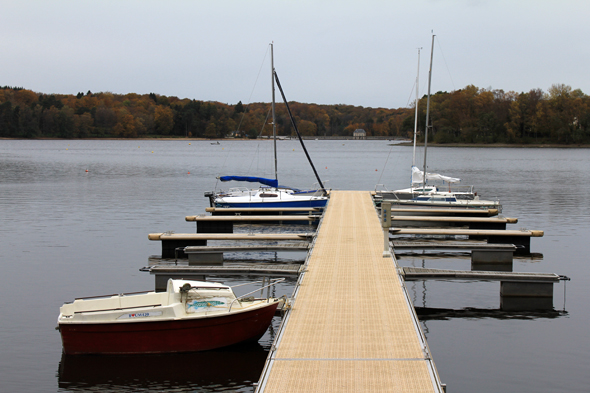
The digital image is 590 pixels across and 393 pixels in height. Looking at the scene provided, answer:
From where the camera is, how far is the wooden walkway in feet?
27.8

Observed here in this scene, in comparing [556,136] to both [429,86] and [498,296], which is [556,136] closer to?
[429,86]

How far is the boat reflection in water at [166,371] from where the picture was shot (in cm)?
1088

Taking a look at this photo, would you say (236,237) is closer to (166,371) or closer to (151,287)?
(151,287)

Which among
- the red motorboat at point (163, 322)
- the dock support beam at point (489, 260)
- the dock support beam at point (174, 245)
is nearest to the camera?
the red motorboat at point (163, 322)

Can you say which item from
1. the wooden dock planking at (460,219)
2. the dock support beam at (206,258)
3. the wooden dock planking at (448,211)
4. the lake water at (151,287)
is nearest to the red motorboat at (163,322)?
the lake water at (151,287)

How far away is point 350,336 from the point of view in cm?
1009

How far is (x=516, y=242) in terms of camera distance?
22.1 metres

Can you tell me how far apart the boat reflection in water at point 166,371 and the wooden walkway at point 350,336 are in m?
1.48

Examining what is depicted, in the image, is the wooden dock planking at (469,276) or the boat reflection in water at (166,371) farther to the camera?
the wooden dock planking at (469,276)

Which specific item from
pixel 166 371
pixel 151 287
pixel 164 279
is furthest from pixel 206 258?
pixel 166 371

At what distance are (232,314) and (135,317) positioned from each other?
1.84 m

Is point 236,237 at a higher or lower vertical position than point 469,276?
lower

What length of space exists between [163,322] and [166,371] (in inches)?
35.8

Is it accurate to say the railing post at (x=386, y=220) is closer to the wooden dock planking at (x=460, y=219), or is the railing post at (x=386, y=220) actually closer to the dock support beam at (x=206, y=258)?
the dock support beam at (x=206, y=258)
